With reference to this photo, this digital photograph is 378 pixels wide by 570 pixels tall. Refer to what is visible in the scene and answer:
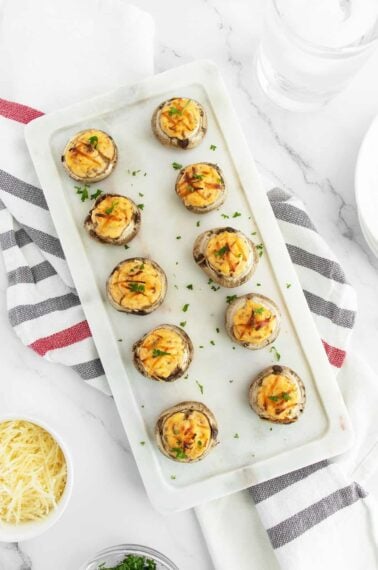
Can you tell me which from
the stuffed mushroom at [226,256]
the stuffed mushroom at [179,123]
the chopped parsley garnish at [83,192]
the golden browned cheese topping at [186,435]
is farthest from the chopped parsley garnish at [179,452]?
the stuffed mushroom at [179,123]

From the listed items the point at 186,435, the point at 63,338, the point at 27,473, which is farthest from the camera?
the point at 63,338

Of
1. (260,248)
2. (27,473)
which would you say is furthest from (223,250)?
(27,473)

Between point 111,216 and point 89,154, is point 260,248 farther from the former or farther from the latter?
point 89,154

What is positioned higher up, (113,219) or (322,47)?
(322,47)

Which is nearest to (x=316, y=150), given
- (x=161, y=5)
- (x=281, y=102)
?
(x=281, y=102)

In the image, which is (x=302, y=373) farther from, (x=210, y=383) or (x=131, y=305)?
(x=131, y=305)

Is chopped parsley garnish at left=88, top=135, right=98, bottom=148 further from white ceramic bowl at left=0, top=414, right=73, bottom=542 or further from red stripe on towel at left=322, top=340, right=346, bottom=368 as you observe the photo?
red stripe on towel at left=322, top=340, right=346, bottom=368

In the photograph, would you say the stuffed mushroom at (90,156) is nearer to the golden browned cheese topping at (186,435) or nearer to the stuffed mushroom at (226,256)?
the stuffed mushroom at (226,256)
